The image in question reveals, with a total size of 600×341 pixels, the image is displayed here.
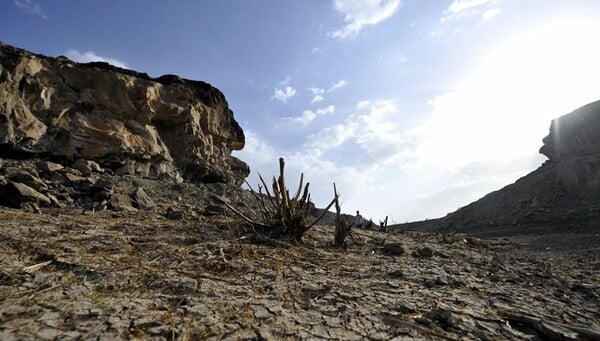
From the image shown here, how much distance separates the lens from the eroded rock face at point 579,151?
1793 centimetres

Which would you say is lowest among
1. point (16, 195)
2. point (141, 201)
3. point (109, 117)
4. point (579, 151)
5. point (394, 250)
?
point (394, 250)

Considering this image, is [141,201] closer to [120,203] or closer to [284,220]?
[120,203]

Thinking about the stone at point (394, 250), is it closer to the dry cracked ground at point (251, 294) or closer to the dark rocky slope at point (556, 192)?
the dry cracked ground at point (251, 294)

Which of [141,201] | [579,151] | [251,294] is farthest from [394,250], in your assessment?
[579,151]

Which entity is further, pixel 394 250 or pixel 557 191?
pixel 557 191

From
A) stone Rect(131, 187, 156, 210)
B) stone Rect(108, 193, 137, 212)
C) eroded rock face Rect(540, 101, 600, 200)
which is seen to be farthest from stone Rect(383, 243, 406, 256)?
eroded rock face Rect(540, 101, 600, 200)

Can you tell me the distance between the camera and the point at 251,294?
2188 mm

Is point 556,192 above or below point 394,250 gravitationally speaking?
above

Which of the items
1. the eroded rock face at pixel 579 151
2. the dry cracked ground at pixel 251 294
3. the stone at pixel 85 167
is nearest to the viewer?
the dry cracked ground at pixel 251 294

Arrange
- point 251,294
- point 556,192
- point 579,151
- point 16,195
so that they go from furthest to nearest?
point 579,151 < point 556,192 < point 16,195 < point 251,294

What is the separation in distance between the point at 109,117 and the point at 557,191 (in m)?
25.7

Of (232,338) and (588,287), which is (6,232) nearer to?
(232,338)

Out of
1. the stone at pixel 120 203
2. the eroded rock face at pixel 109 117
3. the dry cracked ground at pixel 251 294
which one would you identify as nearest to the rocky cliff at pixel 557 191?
the dry cracked ground at pixel 251 294

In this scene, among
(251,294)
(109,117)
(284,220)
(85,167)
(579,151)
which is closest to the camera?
(251,294)
